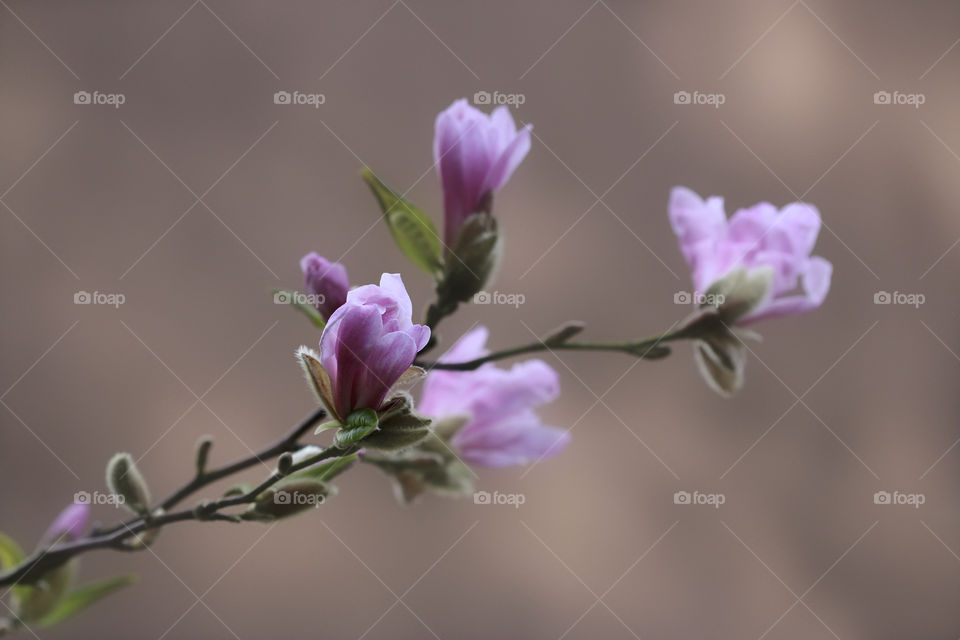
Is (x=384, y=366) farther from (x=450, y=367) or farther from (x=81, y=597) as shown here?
(x=81, y=597)

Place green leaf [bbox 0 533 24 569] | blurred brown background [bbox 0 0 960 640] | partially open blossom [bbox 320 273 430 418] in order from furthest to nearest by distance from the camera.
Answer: blurred brown background [bbox 0 0 960 640]
green leaf [bbox 0 533 24 569]
partially open blossom [bbox 320 273 430 418]

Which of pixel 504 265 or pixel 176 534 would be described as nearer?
pixel 176 534

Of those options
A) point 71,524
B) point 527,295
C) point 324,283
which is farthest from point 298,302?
point 527,295

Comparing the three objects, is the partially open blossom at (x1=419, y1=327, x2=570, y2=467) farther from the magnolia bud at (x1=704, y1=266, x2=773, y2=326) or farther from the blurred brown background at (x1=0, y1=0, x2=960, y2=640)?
the blurred brown background at (x1=0, y1=0, x2=960, y2=640)

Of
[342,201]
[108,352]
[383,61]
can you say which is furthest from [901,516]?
[108,352]

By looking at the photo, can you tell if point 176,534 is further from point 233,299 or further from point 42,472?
point 233,299

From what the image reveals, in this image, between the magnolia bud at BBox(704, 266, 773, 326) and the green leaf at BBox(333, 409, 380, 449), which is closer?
the green leaf at BBox(333, 409, 380, 449)

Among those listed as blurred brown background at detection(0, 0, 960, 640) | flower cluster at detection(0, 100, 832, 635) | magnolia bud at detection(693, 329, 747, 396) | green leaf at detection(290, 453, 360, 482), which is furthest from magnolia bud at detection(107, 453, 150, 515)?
blurred brown background at detection(0, 0, 960, 640)
